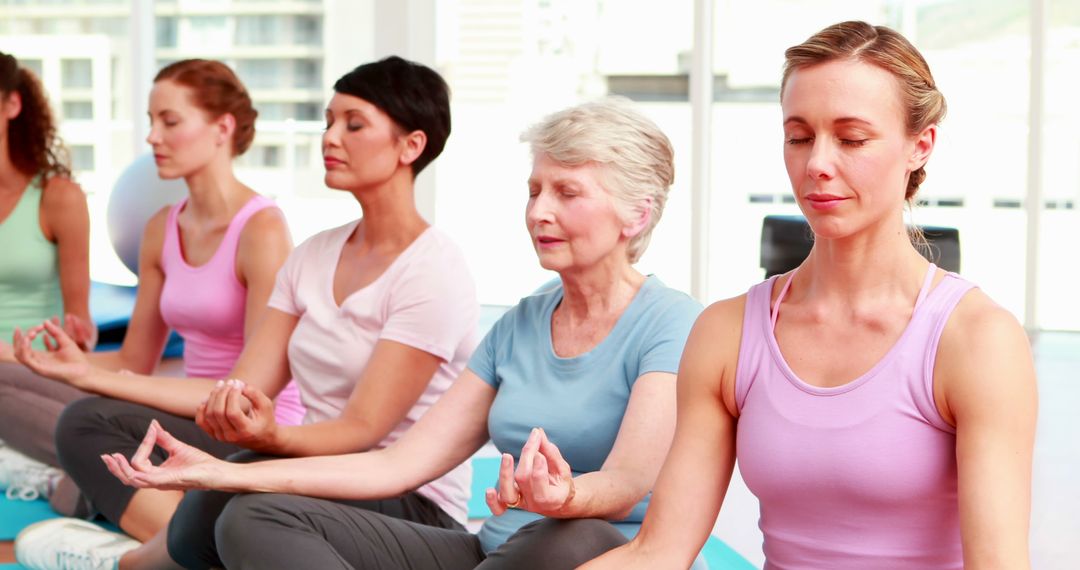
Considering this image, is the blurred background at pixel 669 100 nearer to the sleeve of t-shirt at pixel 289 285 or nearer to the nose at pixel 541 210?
the sleeve of t-shirt at pixel 289 285

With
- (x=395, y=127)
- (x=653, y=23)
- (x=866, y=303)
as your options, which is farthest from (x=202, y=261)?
(x=653, y=23)

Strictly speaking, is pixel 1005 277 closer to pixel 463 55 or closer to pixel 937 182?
pixel 937 182

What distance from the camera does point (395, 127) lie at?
243 cm

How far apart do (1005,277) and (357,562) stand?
535 cm

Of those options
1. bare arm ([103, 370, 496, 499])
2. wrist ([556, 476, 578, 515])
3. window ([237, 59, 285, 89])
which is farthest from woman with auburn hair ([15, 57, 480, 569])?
window ([237, 59, 285, 89])

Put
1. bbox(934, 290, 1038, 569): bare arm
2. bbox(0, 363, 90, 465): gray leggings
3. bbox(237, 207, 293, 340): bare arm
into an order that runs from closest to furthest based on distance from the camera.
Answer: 1. bbox(934, 290, 1038, 569): bare arm
2. bbox(237, 207, 293, 340): bare arm
3. bbox(0, 363, 90, 465): gray leggings

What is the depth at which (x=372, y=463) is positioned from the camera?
194cm

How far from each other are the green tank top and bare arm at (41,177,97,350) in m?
0.03

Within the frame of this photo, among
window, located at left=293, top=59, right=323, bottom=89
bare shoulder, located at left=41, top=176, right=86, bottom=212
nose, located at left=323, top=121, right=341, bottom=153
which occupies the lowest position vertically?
bare shoulder, located at left=41, top=176, right=86, bottom=212

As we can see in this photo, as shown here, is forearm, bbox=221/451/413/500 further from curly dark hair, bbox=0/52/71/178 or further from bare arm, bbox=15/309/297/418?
curly dark hair, bbox=0/52/71/178

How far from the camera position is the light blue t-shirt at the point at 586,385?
179 centimetres

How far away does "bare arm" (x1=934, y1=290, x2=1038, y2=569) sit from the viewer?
1229 millimetres

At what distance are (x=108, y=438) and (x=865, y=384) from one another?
1693mm

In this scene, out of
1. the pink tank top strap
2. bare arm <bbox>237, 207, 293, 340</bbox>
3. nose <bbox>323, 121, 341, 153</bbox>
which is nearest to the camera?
nose <bbox>323, 121, 341, 153</bbox>
